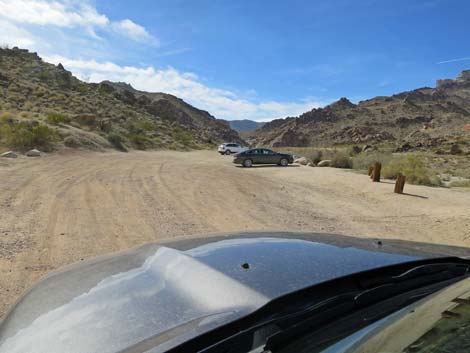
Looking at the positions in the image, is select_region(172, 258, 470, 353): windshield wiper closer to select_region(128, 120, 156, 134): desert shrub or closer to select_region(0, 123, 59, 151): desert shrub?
select_region(0, 123, 59, 151): desert shrub

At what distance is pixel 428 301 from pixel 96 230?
6.69 metres

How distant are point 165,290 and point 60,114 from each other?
3846cm

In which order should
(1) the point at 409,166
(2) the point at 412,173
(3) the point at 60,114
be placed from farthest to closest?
(3) the point at 60,114
(1) the point at 409,166
(2) the point at 412,173

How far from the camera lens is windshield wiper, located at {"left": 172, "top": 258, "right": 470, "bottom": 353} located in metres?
1.57

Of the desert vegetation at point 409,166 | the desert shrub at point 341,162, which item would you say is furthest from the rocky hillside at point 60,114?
the desert vegetation at point 409,166

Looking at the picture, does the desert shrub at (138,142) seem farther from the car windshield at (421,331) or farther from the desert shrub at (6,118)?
the car windshield at (421,331)

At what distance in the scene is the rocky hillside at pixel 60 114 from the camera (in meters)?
27.2

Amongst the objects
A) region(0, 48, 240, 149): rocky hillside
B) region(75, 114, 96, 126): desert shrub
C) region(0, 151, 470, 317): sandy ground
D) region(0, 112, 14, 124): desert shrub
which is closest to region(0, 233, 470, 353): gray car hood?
region(0, 151, 470, 317): sandy ground

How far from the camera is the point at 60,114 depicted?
36750 millimetres

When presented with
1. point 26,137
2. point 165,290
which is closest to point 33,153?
point 26,137

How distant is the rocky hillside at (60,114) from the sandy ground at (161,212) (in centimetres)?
1180

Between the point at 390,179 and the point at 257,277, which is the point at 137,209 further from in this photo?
the point at 390,179

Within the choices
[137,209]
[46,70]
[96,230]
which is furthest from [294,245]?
[46,70]

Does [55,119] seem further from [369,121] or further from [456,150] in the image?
[369,121]
